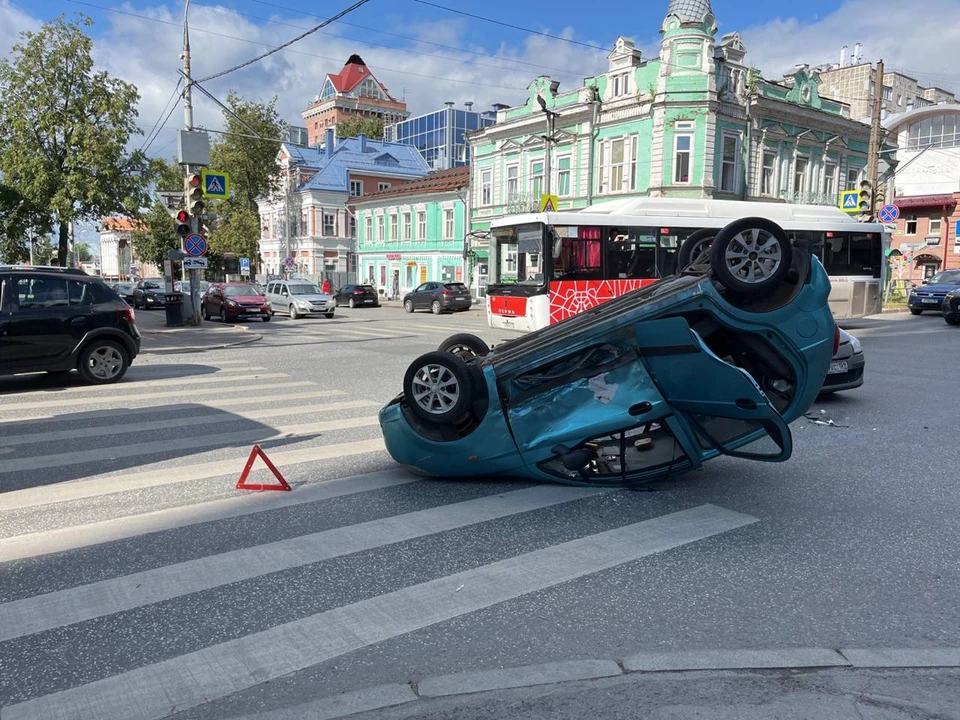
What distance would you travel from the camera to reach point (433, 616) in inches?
146

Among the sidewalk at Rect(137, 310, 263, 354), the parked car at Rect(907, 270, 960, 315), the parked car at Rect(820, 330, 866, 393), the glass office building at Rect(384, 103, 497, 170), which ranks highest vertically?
the glass office building at Rect(384, 103, 497, 170)

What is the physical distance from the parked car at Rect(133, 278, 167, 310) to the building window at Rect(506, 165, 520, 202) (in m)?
18.9

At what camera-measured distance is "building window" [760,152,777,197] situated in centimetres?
3584

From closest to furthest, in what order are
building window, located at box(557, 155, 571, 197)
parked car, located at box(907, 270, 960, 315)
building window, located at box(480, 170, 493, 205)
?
parked car, located at box(907, 270, 960, 315) → building window, located at box(557, 155, 571, 197) → building window, located at box(480, 170, 493, 205)

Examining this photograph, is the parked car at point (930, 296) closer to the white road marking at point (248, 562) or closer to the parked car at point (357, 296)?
the parked car at point (357, 296)

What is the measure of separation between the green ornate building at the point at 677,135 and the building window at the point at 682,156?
0.15 feet

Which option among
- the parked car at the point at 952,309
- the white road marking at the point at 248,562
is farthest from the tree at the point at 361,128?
the white road marking at the point at 248,562

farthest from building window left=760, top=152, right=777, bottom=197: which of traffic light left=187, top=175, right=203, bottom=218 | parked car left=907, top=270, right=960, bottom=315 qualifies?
traffic light left=187, top=175, right=203, bottom=218

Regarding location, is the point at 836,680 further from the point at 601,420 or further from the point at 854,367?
the point at 854,367

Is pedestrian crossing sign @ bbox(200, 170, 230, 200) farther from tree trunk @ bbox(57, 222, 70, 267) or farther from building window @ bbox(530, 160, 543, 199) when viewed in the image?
building window @ bbox(530, 160, 543, 199)

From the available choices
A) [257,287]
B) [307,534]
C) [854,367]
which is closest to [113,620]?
[307,534]

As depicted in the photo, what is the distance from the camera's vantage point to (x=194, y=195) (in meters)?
20.4

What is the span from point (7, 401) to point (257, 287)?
19.4 meters

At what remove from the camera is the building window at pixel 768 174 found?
118 ft
